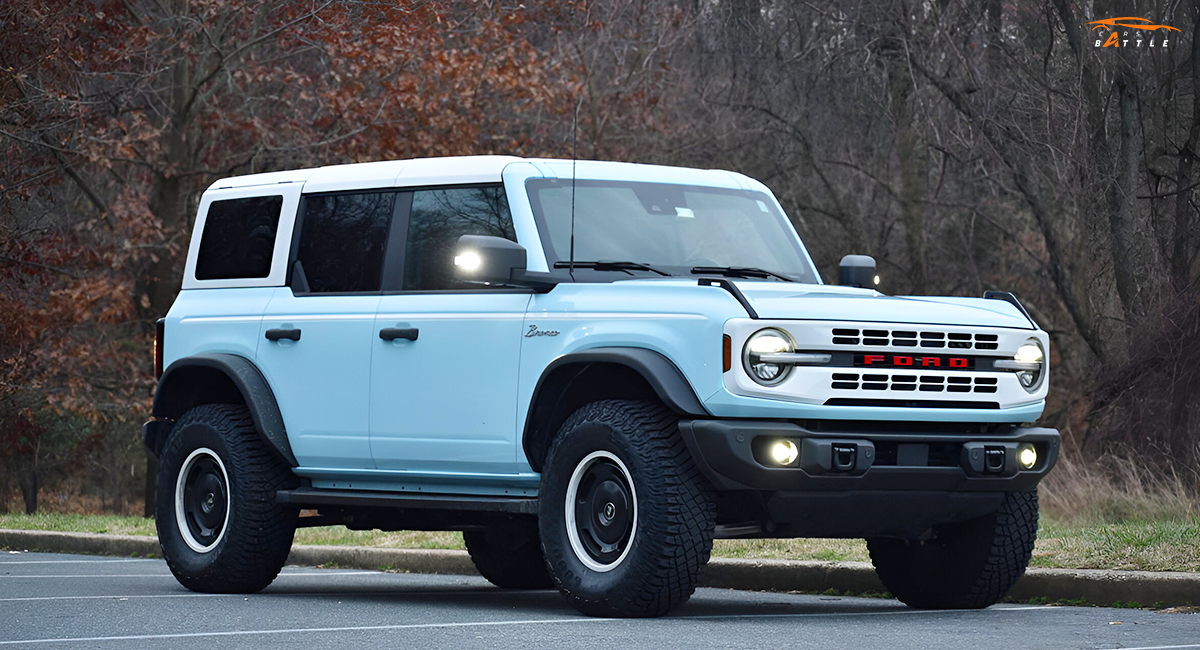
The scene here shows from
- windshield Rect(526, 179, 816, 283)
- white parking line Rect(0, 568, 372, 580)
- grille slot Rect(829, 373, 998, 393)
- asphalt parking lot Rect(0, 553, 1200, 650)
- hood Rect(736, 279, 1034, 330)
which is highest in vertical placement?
windshield Rect(526, 179, 816, 283)

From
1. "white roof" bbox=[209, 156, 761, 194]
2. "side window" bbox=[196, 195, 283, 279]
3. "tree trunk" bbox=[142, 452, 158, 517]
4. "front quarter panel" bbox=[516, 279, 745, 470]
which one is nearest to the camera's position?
"front quarter panel" bbox=[516, 279, 745, 470]

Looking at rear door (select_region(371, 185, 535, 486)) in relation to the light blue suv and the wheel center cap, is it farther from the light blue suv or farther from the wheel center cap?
the wheel center cap

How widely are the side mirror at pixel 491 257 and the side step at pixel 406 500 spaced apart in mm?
1103

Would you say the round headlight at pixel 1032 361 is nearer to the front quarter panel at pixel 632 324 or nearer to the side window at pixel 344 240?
the front quarter panel at pixel 632 324

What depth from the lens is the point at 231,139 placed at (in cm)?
2408

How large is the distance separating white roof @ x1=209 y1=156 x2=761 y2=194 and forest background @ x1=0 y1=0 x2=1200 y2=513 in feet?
25.0

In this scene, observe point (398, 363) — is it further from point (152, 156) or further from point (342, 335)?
point (152, 156)

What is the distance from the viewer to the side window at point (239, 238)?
34.0 ft

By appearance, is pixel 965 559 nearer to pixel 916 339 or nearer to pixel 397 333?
pixel 916 339

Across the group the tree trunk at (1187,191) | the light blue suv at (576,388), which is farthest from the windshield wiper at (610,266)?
the tree trunk at (1187,191)

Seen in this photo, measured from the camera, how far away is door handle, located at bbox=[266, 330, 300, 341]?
32.2ft

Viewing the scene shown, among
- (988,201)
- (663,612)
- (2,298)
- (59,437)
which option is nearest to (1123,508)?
(663,612)

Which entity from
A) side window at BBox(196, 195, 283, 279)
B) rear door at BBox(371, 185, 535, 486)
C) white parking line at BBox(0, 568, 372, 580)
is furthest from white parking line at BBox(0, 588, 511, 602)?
side window at BBox(196, 195, 283, 279)

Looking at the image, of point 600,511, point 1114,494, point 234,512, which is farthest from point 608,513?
point 1114,494
